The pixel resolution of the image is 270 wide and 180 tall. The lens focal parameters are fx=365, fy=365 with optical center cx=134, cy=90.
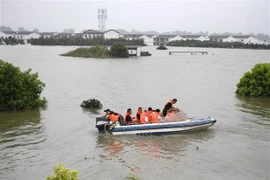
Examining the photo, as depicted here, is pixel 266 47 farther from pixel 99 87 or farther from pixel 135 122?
pixel 135 122

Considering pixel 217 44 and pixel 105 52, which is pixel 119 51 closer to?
pixel 105 52

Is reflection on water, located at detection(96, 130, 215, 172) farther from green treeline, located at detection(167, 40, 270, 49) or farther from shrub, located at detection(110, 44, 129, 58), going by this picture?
green treeline, located at detection(167, 40, 270, 49)

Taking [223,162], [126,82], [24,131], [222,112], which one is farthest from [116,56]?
[223,162]

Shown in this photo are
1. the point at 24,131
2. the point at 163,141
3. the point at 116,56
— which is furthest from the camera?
the point at 116,56

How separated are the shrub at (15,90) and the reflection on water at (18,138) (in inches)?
19.5

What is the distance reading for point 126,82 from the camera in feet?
118

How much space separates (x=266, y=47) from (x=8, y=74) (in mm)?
115954

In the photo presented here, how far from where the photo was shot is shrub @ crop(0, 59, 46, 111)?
69.1 ft

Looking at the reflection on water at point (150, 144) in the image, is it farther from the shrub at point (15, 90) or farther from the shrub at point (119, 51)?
the shrub at point (119, 51)

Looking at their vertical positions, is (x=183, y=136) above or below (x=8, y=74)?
below

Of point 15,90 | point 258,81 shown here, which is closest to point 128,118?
point 15,90

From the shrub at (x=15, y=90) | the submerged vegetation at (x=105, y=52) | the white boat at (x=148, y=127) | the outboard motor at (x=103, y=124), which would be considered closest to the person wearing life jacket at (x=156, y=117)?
the white boat at (x=148, y=127)

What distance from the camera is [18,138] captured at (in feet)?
53.7

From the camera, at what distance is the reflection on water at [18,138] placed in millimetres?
13500
